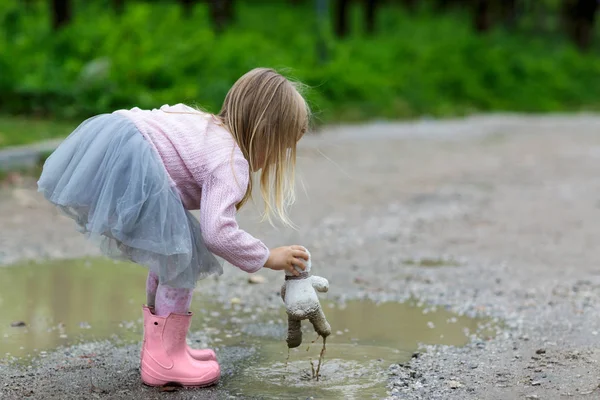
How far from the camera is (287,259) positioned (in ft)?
10.3

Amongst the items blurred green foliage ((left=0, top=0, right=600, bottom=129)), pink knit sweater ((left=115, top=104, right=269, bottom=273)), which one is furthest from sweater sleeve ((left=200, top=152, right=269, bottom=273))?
blurred green foliage ((left=0, top=0, right=600, bottom=129))

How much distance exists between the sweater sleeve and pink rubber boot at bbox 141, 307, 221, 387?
1.18ft

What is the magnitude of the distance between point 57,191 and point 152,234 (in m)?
0.37

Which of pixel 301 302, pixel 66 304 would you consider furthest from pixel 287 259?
pixel 66 304

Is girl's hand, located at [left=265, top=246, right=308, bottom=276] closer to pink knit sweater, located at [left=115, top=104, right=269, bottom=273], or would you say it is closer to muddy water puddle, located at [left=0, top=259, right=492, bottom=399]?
pink knit sweater, located at [left=115, top=104, right=269, bottom=273]

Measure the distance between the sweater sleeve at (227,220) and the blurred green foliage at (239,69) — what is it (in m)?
0.68

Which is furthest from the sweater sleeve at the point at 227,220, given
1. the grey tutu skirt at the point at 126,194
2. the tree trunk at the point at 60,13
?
the tree trunk at the point at 60,13

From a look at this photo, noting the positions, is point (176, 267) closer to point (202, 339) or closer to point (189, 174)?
point (189, 174)

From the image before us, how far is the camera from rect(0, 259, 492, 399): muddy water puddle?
3.31m

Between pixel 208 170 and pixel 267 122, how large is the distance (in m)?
0.28

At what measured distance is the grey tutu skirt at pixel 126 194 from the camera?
306cm

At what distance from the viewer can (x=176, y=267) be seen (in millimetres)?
3111

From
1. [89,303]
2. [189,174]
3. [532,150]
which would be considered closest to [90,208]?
[189,174]

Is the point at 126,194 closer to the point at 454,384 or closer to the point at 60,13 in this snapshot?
the point at 454,384
